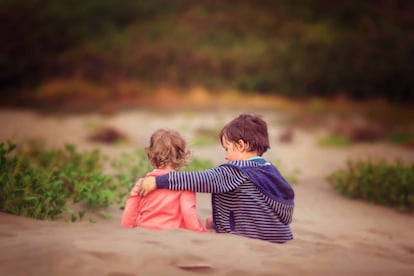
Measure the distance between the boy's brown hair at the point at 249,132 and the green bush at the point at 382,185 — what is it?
291cm

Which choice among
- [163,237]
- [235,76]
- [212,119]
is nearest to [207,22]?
[235,76]

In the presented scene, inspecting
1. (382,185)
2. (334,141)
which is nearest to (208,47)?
(334,141)

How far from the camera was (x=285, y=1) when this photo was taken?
12547 mm

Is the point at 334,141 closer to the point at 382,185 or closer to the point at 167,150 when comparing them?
the point at 382,185

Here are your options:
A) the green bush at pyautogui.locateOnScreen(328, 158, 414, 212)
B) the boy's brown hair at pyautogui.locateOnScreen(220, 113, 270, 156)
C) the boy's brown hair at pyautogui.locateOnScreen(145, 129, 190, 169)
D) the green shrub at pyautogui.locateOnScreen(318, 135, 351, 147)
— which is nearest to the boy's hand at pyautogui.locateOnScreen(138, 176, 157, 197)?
the boy's brown hair at pyautogui.locateOnScreen(145, 129, 190, 169)

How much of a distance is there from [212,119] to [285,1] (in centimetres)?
287

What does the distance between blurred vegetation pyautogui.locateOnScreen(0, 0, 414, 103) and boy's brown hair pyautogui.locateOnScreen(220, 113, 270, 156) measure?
7.92m

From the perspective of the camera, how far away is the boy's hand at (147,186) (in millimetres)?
3893

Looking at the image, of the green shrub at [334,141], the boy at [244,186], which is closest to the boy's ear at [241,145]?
the boy at [244,186]

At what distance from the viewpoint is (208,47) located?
12266 millimetres

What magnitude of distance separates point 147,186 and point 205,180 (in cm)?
36

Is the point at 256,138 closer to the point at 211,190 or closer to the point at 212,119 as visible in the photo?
the point at 211,190

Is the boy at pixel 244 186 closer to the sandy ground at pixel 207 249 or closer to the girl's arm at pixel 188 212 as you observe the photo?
the girl's arm at pixel 188 212

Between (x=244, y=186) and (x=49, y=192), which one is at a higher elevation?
(x=244, y=186)
